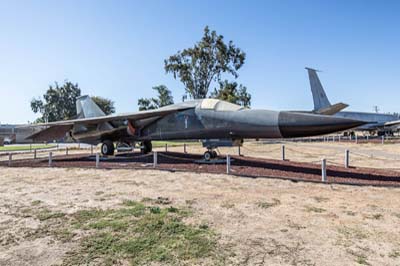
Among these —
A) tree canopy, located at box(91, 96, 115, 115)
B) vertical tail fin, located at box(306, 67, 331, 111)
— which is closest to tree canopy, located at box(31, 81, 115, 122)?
tree canopy, located at box(91, 96, 115, 115)

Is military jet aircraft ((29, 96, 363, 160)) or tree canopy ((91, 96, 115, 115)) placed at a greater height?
tree canopy ((91, 96, 115, 115))

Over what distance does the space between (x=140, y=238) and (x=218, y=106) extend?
7.81 m

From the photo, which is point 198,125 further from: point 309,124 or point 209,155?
point 309,124

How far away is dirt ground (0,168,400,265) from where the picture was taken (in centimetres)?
328

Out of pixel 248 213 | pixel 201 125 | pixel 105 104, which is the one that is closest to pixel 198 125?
pixel 201 125

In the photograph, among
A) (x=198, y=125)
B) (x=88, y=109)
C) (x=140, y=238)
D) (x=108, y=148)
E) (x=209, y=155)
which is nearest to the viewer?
(x=140, y=238)

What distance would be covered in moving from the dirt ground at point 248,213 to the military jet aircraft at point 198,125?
1.90 meters

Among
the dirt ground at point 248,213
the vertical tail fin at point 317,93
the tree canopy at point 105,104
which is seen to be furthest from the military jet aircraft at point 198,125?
the tree canopy at point 105,104

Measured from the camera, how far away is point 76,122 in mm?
14789

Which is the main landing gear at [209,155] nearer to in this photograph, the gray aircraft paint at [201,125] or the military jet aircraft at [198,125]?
the military jet aircraft at [198,125]

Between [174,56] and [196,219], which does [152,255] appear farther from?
[174,56]

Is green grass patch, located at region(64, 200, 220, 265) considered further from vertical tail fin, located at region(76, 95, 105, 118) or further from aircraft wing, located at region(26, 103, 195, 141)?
vertical tail fin, located at region(76, 95, 105, 118)

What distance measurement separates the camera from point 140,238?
3723 millimetres

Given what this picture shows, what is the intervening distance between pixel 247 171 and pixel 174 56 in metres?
33.9
